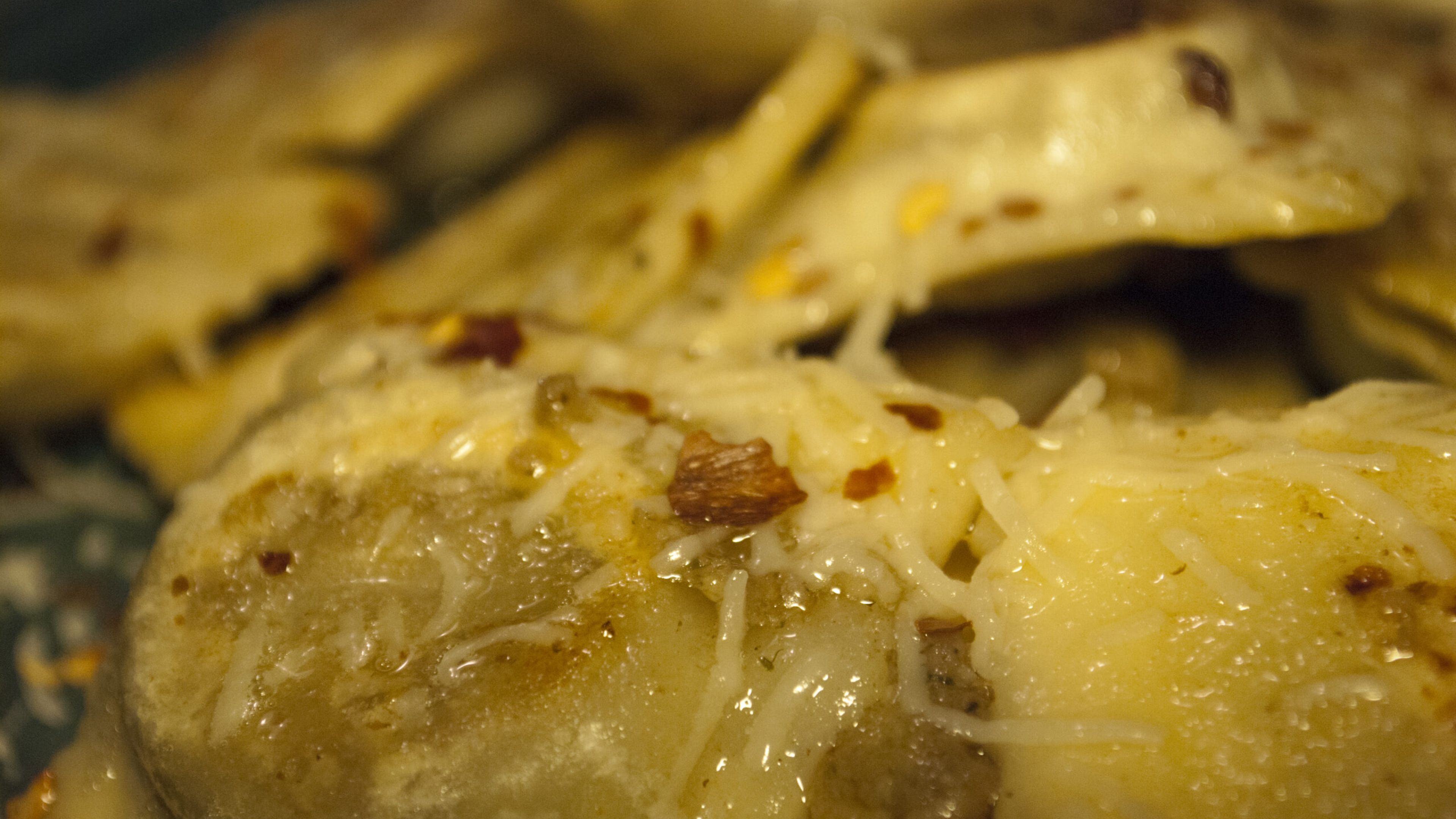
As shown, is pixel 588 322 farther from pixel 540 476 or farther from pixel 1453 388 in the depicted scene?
pixel 1453 388

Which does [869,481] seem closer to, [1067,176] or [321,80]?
[1067,176]

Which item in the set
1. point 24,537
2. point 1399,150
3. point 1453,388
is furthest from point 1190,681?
point 24,537

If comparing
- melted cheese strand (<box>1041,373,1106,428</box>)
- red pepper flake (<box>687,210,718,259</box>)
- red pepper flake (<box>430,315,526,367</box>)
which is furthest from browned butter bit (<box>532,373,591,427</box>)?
red pepper flake (<box>687,210,718,259</box>)

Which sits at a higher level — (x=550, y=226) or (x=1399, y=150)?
(x=1399, y=150)

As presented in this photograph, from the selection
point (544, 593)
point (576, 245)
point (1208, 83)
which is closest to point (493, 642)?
point (544, 593)

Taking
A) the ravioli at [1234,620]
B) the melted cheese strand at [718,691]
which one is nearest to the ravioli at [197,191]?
the melted cheese strand at [718,691]
